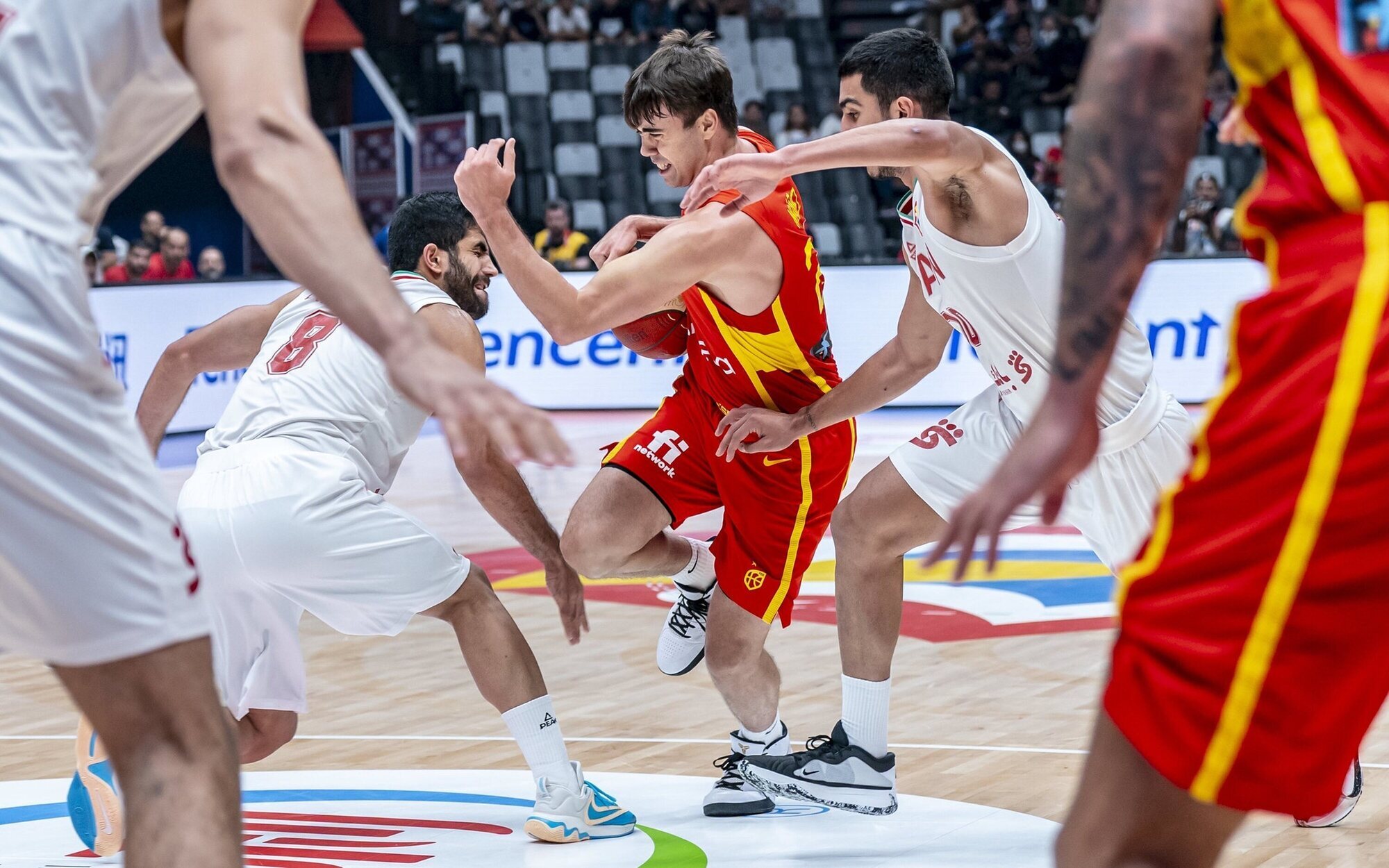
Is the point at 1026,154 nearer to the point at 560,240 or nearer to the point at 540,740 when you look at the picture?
the point at 560,240

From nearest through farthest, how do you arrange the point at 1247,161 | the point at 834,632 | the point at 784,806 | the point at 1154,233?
the point at 1154,233
the point at 784,806
the point at 834,632
the point at 1247,161

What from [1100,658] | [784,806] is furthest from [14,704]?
[1100,658]

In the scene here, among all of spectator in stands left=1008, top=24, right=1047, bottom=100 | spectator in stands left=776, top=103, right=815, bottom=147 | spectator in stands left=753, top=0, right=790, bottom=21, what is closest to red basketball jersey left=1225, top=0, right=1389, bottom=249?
spectator in stands left=776, top=103, right=815, bottom=147

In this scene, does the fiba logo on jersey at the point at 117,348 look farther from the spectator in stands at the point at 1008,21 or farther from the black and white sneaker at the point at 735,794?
the spectator in stands at the point at 1008,21

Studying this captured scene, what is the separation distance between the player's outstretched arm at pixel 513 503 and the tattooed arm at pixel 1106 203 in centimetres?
222

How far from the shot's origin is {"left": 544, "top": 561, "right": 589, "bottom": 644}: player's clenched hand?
12.2ft

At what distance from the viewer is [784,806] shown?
4.02 metres

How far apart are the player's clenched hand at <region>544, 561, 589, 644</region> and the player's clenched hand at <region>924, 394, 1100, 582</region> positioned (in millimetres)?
2223

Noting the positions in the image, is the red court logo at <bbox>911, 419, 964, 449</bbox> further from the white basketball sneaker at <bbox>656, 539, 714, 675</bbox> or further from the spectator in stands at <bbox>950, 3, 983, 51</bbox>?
the spectator in stands at <bbox>950, 3, 983, 51</bbox>

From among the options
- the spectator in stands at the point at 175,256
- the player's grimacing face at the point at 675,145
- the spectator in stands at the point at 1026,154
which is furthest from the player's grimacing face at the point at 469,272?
the spectator in stands at the point at 1026,154

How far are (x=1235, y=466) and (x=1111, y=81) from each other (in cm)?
39

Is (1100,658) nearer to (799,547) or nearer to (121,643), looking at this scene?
(799,547)

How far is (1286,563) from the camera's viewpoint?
1403 mm

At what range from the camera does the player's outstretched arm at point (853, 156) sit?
292cm
